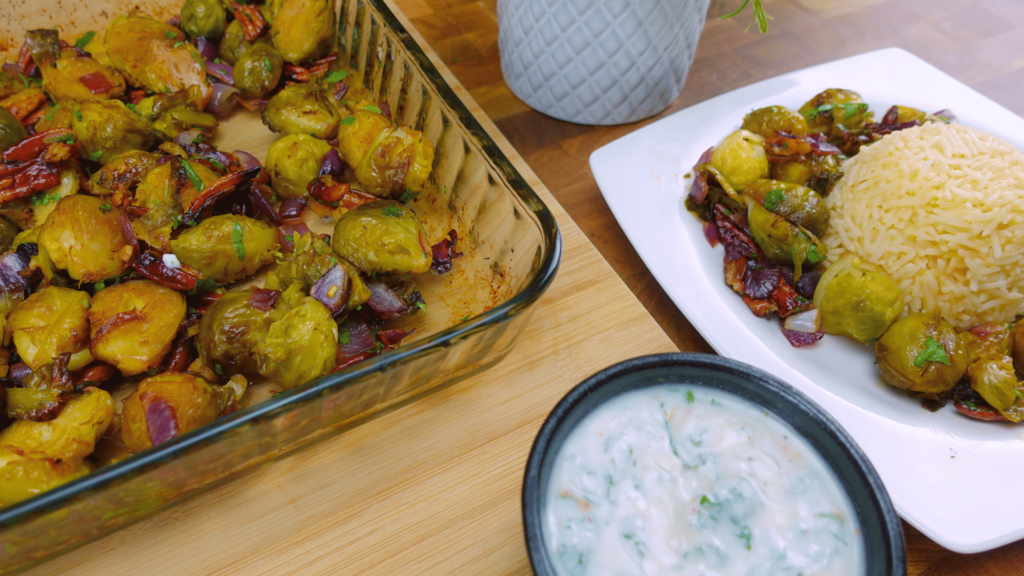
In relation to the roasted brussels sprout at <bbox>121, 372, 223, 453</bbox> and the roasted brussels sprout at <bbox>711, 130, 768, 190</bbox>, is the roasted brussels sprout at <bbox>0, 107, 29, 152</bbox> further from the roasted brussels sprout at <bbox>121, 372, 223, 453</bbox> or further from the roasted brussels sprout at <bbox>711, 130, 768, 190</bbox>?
the roasted brussels sprout at <bbox>711, 130, 768, 190</bbox>

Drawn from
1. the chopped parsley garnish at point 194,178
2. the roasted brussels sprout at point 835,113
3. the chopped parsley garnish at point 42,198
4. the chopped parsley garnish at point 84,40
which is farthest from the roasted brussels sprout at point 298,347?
the roasted brussels sprout at point 835,113

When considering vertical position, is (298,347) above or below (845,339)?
above

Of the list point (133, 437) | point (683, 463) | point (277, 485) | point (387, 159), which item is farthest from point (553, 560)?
point (387, 159)

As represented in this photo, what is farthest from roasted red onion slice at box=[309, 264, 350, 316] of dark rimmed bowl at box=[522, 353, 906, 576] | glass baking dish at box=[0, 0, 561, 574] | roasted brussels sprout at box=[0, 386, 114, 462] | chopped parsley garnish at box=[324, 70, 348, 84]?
chopped parsley garnish at box=[324, 70, 348, 84]

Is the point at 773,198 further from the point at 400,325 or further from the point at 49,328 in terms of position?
the point at 49,328

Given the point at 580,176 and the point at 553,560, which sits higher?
the point at 553,560

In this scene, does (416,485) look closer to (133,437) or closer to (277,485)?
(277,485)

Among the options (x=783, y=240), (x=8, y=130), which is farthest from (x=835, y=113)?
(x=8, y=130)
